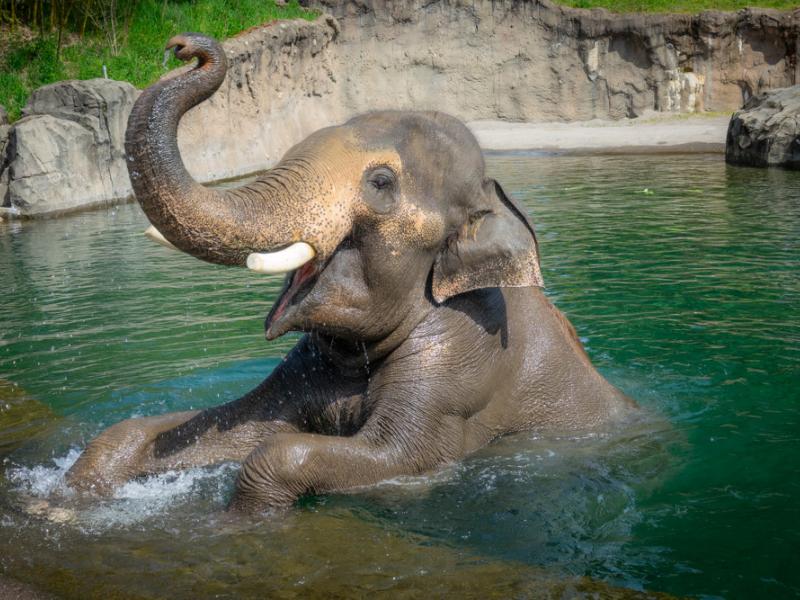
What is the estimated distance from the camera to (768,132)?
2006 cm

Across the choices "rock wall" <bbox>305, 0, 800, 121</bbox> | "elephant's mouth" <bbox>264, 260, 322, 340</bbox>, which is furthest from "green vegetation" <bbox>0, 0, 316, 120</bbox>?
"elephant's mouth" <bbox>264, 260, 322, 340</bbox>

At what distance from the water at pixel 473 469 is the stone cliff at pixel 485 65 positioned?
14697mm

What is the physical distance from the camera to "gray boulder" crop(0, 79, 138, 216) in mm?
17766

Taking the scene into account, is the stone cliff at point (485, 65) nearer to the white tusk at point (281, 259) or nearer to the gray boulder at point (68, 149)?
the gray boulder at point (68, 149)

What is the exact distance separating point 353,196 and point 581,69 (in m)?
29.0

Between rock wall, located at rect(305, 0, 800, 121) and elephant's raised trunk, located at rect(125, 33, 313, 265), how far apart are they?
26577 millimetres

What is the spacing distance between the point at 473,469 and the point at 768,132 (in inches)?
657

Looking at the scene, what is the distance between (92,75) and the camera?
21609mm

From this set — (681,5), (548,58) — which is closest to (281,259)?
(548,58)

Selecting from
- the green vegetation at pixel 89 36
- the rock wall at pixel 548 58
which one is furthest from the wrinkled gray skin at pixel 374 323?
the rock wall at pixel 548 58

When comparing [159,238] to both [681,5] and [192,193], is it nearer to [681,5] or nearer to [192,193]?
[192,193]

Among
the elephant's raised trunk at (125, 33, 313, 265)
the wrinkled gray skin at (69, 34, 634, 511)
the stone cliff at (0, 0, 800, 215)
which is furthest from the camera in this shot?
the stone cliff at (0, 0, 800, 215)

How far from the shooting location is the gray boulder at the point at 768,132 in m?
19.7

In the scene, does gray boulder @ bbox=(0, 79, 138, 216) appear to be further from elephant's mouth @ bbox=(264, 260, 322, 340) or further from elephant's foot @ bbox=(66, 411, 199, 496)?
elephant's mouth @ bbox=(264, 260, 322, 340)
